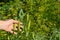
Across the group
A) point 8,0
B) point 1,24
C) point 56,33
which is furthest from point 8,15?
point 56,33

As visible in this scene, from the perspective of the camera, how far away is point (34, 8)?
354 centimetres

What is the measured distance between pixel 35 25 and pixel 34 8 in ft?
1.30

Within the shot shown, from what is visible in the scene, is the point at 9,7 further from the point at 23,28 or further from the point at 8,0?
the point at 23,28

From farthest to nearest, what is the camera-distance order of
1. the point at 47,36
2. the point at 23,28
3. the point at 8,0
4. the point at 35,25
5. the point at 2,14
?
the point at 8,0
the point at 2,14
the point at 35,25
the point at 47,36
the point at 23,28

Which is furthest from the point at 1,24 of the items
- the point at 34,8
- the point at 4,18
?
the point at 34,8

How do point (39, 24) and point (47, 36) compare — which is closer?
point (47, 36)

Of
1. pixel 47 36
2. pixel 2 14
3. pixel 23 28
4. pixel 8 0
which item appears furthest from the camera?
pixel 8 0

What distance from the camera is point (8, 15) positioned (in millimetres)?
3420

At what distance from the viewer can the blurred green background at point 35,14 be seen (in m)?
3.13

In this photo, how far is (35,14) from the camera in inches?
135

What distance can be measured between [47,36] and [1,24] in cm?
62

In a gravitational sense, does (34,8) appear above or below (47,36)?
above

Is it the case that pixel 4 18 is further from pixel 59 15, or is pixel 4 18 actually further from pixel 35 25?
pixel 59 15

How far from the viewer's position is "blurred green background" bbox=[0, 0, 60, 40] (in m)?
3.13
